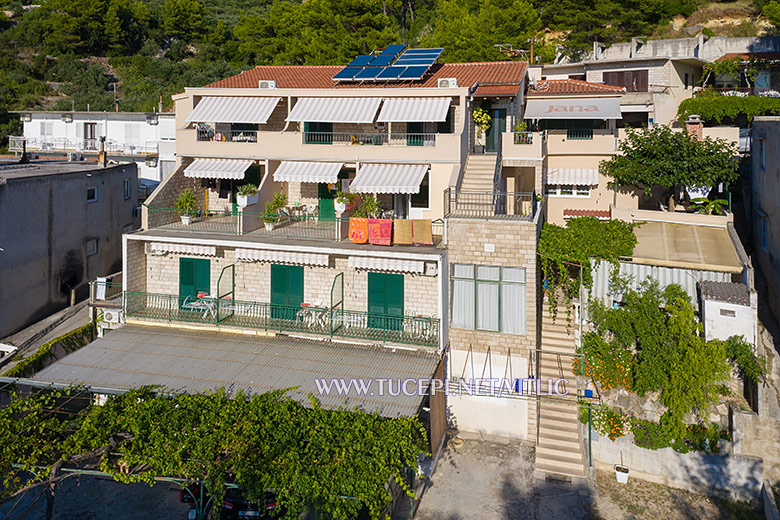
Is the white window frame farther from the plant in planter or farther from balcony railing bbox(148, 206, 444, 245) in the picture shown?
the plant in planter

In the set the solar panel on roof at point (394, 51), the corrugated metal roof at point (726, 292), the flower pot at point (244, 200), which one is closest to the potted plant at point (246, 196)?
the flower pot at point (244, 200)

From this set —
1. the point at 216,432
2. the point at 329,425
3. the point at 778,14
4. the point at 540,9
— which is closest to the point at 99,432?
the point at 216,432

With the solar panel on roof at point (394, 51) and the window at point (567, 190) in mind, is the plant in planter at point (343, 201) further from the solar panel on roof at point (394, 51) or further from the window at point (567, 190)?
the window at point (567, 190)

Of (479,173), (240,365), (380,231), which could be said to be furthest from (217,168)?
(479,173)

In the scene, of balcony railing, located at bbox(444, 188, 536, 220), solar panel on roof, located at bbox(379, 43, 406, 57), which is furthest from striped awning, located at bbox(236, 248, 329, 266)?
solar panel on roof, located at bbox(379, 43, 406, 57)

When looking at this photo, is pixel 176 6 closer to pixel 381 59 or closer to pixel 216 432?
pixel 381 59

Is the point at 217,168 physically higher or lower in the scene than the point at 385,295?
higher

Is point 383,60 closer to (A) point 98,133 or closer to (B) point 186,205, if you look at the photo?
(B) point 186,205
